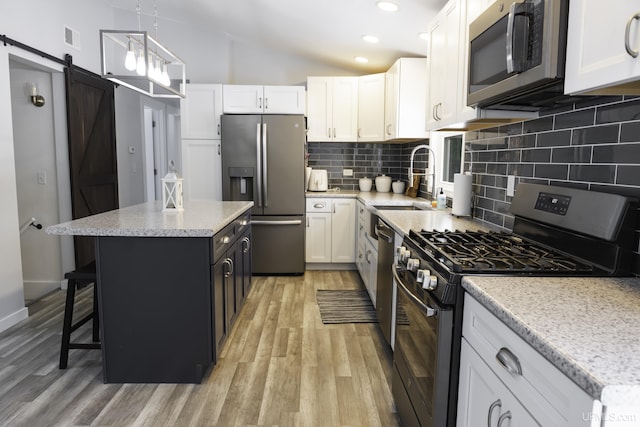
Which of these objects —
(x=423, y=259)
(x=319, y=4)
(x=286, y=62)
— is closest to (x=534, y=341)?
(x=423, y=259)

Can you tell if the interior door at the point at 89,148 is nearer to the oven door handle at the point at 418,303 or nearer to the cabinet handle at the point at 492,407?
the oven door handle at the point at 418,303

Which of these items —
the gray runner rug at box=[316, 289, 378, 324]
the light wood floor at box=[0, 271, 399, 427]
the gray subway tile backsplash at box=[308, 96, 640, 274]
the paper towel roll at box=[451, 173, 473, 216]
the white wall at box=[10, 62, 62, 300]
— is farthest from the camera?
the white wall at box=[10, 62, 62, 300]

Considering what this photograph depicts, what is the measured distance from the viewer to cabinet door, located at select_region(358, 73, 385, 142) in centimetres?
457

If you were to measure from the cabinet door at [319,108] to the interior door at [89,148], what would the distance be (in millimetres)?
2183

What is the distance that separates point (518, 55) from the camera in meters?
1.44

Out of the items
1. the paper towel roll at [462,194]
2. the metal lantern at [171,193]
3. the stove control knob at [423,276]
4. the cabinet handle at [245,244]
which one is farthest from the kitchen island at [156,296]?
the paper towel roll at [462,194]

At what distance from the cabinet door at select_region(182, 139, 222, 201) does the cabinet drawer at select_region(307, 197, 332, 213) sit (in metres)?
0.99

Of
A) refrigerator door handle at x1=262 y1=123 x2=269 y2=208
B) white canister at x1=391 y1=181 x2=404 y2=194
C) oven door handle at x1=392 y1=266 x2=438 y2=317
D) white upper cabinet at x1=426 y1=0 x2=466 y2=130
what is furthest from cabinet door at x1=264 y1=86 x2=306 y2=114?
oven door handle at x1=392 y1=266 x2=438 y2=317

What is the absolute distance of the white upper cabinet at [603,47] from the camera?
3.22 feet

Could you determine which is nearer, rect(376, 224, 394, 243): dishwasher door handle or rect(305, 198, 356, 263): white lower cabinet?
rect(376, 224, 394, 243): dishwasher door handle

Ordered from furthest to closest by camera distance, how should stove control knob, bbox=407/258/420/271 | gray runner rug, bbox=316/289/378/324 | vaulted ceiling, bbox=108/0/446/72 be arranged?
1. gray runner rug, bbox=316/289/378/324
2. vaulted ceiling, bbox=108/0/446/72
3. stove control knob, bbox=407/258/420/271

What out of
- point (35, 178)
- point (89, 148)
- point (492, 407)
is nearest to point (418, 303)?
point (492, 407)

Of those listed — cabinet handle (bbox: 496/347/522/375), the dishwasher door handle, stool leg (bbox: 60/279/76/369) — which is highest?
the dishwasher door handle

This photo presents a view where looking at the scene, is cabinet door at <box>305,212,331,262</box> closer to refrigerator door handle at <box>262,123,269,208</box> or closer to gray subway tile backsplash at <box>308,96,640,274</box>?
refrigerator door handle at <box>262,123,269,208</box>
